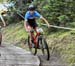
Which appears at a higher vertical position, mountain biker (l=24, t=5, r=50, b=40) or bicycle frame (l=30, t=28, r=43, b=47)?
mountain biker (l=24, t=5, r=50, b=40)

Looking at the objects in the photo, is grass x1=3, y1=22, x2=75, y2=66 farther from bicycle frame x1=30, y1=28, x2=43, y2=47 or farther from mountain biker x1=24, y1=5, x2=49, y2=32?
mountain biker x1=24, y1=5, x2=49, y2=32

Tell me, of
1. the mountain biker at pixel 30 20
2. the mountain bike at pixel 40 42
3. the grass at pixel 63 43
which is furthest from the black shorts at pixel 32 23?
the grass at pixel 63 43

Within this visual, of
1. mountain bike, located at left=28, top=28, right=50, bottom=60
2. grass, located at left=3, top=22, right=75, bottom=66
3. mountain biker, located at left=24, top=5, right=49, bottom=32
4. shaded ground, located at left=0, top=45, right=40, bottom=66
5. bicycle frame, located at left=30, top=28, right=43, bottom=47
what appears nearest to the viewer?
shaded ground, located at left=0, top=45, right=40, bottom=66

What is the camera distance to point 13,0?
840 inches

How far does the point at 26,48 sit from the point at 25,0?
21.4 ft

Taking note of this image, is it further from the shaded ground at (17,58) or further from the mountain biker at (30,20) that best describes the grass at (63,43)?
the mountain biker at (30,20)

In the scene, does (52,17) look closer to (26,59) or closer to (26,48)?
(26,48)

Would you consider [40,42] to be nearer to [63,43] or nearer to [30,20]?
[63,43]

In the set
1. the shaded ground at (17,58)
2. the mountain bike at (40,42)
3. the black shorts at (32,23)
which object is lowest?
the shaded ground at (17,58)

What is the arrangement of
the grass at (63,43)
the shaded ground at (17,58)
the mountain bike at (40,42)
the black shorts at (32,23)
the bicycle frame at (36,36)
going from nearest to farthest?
the shaded ground at (17,58) → the grass at (63,43) → the mountain bike at (40,42) → the bicycle frame at (36,36) → the black shorts at (32,23)

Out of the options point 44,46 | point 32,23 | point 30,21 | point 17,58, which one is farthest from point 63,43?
point 17,58

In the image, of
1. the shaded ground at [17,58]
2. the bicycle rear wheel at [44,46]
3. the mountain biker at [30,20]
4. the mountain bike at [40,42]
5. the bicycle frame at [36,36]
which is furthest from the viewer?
the mountain biker at [30,20]

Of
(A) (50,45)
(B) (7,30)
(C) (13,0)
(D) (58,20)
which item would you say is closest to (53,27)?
(D) (58,20)

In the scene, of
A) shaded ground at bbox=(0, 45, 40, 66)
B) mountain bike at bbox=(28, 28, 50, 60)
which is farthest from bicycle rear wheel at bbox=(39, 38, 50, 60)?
shaded ground at bbox=(0, 45, 40, 66)
